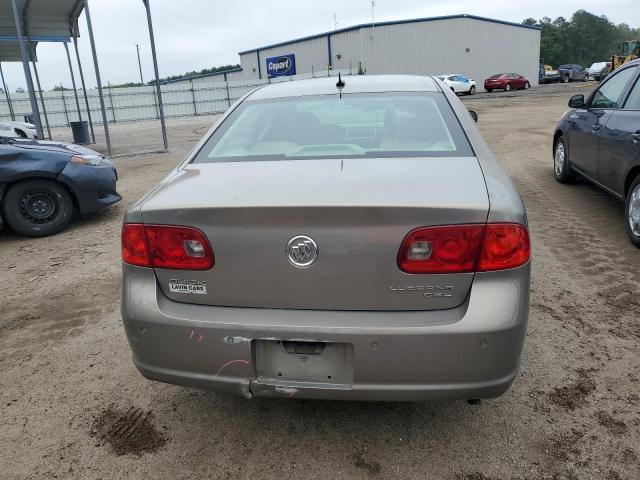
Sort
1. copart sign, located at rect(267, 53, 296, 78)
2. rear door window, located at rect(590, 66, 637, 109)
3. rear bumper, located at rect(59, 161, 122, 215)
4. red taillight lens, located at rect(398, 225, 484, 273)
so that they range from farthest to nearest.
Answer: copart sign, located at rect(267, 53, 296, 78) < rear bumper, located at rect(59, 161, 122, 215) < rear door window, located at rect(590, 66, 637, 109) < red taillight lens, located at rect(398, 225, 484, 273)

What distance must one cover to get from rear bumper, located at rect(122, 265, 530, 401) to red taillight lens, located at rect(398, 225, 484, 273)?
0.39 ft

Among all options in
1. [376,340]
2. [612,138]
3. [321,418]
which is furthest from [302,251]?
[612,138]

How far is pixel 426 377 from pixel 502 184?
2.82 ft

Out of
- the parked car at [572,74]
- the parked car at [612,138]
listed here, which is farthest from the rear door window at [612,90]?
the parked car at [572,74]

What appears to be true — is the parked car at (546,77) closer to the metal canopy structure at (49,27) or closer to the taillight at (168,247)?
the metal canopy structure at (49,27)

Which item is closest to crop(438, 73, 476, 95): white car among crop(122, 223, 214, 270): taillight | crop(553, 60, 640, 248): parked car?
crop(553, 60, 640, 248): parked car

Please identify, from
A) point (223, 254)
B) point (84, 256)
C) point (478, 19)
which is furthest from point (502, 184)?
point (478, 19)

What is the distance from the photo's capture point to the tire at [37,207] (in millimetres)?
5855

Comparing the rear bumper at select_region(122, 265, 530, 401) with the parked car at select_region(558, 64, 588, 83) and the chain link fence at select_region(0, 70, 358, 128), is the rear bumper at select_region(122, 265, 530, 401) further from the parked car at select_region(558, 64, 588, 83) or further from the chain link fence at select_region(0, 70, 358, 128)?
the parked car at select_region(558, 64, 588, 83)

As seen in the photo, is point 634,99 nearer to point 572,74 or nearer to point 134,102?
point 134,102

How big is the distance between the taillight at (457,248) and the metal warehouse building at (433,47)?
4410cm

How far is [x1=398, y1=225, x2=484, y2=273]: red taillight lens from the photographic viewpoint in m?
1.93

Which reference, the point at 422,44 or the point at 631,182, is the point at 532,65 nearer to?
the point at 422,44

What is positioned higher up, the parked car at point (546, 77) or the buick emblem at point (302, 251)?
the buick emblem at point (302, 251)
